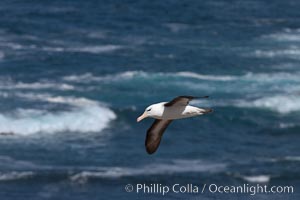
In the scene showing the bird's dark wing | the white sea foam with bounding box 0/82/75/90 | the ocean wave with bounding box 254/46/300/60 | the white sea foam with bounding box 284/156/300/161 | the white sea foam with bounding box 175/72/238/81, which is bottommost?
the ocean wave with bounding box 254/46/300/60

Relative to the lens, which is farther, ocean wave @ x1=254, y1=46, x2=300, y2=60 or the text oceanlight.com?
ocean wave @ x1=254, y1=46, x2=300, y2=60

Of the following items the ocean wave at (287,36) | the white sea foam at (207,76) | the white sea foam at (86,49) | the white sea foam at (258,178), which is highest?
the white sea foam at (258,178)

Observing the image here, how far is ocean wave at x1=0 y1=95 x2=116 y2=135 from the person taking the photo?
86250mm

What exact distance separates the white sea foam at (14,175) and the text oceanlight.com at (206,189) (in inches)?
217

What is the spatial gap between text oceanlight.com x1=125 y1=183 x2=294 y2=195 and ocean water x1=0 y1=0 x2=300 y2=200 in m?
0.49

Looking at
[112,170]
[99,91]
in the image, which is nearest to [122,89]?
[99,91]

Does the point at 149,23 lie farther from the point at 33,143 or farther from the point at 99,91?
the point at 33,143

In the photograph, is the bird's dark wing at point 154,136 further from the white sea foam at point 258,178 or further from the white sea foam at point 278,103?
the white sea foam at point 278,103

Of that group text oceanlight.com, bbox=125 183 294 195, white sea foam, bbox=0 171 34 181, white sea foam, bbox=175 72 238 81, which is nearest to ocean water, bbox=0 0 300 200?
white sea foam, bbox=0 171 34 181

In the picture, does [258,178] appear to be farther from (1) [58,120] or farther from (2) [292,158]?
(1) [58,120]

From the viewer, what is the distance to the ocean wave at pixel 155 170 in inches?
2953

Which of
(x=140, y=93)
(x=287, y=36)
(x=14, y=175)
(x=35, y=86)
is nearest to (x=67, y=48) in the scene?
(x=35, y=86)

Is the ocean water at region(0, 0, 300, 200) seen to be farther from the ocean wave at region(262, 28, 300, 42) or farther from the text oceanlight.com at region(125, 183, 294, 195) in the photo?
the text oceanlight.com at region(125, 183, 294, 195)

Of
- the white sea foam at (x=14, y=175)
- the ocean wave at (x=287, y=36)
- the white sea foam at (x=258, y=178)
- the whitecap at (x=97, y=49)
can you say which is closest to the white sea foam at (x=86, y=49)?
the whitecap at (x=97, y=49)
